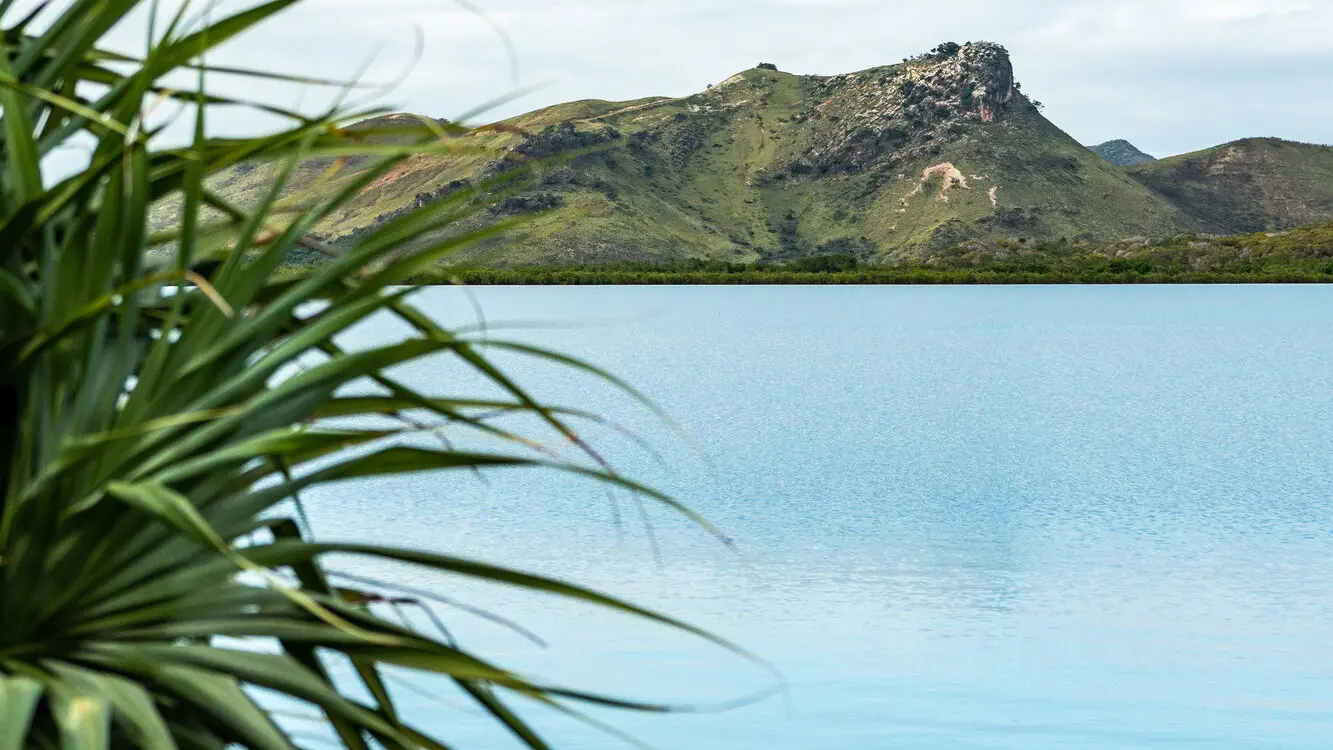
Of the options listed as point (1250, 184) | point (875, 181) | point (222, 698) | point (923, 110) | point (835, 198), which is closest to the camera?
point (222, 698)

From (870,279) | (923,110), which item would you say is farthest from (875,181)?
(870,279)

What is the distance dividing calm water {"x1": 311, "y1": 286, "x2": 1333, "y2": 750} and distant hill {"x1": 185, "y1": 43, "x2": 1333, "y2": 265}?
283 ft

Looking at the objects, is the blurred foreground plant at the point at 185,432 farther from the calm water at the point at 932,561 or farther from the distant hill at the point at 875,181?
the distant hill at the point at 875,181

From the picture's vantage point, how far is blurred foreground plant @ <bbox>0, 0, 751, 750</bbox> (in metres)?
1.60

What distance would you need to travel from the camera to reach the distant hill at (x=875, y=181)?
413 feet

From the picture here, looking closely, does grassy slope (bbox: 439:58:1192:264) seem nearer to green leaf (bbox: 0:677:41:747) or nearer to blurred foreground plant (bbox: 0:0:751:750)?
blurred foreground plant (bbox: 0:0:751:750)

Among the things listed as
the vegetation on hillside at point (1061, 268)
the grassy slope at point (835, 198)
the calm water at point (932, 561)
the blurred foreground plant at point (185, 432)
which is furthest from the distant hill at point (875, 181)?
the blurred foreground plant at point (185, 432)

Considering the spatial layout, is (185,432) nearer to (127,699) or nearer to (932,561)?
(127,699)

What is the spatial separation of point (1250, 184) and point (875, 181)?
44.8 meters

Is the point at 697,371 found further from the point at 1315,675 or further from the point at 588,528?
the point at 1315,675

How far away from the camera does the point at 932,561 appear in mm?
11984

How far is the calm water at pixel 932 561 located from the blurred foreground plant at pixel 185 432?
295 millimetres

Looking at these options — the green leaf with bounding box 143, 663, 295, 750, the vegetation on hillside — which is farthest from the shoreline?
the green leaf with bounding box 143, 663, 295, 750

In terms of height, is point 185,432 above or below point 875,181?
below
